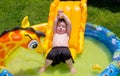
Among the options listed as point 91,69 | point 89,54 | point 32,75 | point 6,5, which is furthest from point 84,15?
point 6,5

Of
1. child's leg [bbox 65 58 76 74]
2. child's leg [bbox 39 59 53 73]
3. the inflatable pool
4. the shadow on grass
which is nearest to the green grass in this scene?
the shadow on grass

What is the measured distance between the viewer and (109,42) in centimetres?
594

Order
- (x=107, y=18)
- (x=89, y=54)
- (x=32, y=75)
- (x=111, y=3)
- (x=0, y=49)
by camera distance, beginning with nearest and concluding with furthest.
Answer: (x=0, y=49) < (x=32, y=75) < (x=89, y=54) < (x=107, y=18) < (x=111, y=3)

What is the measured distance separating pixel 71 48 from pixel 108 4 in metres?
2.17

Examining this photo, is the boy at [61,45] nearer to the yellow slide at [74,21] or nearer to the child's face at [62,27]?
the child's face at [62,27]

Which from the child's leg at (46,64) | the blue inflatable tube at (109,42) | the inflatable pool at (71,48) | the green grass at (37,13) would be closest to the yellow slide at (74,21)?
the inflatable pool at (71,48)

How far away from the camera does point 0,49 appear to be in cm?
508

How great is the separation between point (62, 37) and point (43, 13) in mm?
2123

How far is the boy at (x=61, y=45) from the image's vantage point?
5.41 metres

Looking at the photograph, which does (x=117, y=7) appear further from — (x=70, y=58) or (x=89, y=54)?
(x=70, y=58)

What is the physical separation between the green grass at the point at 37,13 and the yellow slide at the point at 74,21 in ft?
3.00

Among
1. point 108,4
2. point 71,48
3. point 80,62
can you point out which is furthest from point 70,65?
point 108,4

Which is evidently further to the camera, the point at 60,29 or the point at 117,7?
the point at 117,7

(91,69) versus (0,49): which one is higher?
(0,49)
